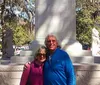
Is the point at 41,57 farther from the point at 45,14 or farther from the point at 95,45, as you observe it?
the point at 95,45

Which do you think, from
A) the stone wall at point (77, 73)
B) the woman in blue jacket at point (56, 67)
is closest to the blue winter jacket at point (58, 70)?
the woman in blue jacket at point (56, 67)

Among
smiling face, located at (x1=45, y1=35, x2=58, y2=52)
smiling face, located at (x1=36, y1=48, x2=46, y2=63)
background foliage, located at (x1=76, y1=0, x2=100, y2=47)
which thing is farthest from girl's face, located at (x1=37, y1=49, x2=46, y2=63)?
background foliage, located at (x1=76, y1=0, x2=100, y2=47)

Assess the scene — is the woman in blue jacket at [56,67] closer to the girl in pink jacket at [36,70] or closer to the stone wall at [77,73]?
the girl in pink jacket at [36,70]

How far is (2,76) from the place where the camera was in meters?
5.65

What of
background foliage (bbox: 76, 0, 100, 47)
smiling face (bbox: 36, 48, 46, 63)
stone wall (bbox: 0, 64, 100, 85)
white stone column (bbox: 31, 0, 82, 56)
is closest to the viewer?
smiling face (bbox: 36, 48, 46, 63)

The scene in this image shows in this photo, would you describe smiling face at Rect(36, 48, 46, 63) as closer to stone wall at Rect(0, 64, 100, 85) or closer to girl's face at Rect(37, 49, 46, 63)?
girl's face at Rect(37, 49, 46, 63)

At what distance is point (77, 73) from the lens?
567 centimetres

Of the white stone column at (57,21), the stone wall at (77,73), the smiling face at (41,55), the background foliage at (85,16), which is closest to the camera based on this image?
the smiling face at (41,55)

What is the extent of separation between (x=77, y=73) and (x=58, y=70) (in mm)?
2322

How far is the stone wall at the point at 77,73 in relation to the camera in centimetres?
565

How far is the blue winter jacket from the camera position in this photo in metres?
3.39

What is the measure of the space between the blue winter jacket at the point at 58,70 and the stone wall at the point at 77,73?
2214 millimetres

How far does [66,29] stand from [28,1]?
15559 millimetres

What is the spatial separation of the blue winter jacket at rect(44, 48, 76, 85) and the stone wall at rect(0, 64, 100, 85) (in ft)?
7.26
